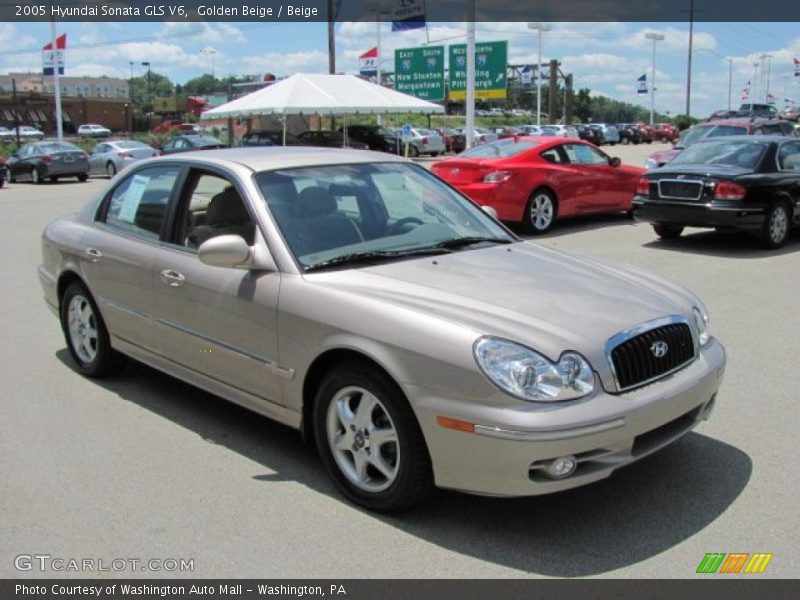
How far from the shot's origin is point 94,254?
555cm

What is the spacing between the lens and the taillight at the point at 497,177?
12094 millimetres

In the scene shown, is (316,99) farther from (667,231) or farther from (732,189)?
(732,189)

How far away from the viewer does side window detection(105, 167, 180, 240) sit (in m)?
5.16

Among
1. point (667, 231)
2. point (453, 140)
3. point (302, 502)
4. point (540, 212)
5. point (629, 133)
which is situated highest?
point (629, 133)

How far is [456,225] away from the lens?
4.90 meters

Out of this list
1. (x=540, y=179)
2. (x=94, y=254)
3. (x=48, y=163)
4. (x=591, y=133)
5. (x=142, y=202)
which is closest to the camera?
(x=142, y=202)

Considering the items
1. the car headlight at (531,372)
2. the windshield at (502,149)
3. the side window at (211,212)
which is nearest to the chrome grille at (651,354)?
the car headlight at (531,372)

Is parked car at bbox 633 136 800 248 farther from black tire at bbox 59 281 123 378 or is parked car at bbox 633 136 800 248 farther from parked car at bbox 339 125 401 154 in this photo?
parked car at bbox 339 125 401 154

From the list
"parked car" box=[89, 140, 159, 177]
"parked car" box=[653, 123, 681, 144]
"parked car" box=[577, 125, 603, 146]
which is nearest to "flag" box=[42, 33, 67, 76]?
"parked car" box=[89, 140, 159, 177]

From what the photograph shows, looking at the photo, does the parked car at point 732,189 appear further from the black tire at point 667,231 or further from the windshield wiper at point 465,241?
the windshield wiper at point 465,241

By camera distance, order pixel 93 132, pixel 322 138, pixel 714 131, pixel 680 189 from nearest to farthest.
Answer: pixel 680 189
pixel 714 131
pixel 322 138
pixel 93 132

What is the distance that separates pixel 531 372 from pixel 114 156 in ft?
95.2

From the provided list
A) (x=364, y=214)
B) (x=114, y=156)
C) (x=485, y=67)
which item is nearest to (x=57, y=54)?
(x=114, y=156)
